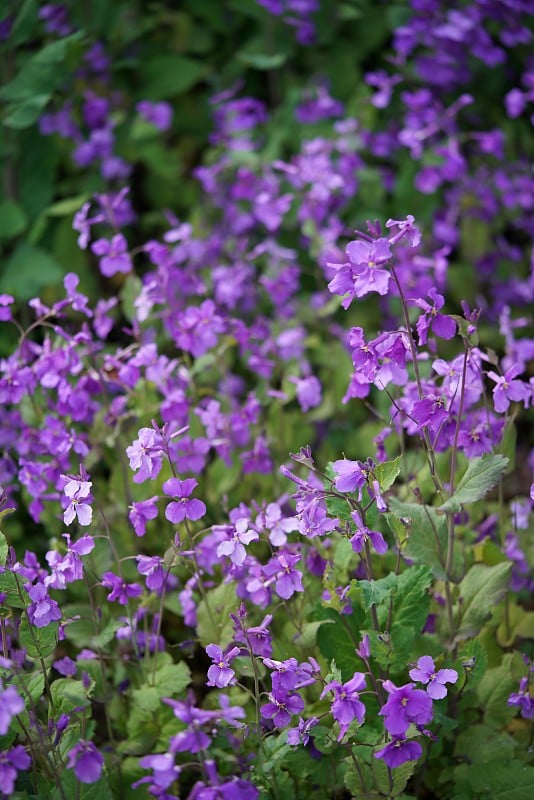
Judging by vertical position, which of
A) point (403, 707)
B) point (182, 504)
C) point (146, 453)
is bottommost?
point (403, 707)

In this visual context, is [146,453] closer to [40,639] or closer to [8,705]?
[40,639]

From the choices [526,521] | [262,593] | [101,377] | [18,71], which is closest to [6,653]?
[262,593]

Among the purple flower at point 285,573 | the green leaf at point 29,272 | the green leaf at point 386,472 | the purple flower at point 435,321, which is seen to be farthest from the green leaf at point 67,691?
the green leaf at point 29,272

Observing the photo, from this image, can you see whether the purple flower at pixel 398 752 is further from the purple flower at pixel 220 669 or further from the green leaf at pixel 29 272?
the green leaf at pixel 29 272

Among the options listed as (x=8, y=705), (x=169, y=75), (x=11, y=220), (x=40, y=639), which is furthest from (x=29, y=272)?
(x=8, y=705)

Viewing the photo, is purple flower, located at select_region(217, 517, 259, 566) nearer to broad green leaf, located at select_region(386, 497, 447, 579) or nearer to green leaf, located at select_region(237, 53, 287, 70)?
broad green leaf, located at select_region(386, 497, 447, 579)

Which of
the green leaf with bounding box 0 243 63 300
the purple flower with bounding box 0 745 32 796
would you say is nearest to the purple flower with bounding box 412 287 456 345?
the purple flower with bounding box 0 745 32 796
